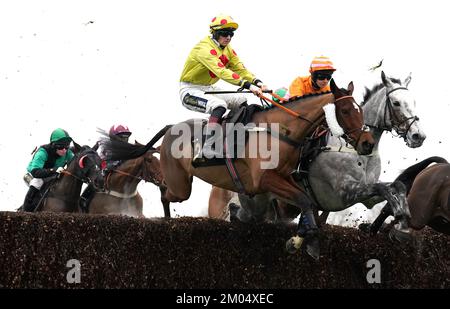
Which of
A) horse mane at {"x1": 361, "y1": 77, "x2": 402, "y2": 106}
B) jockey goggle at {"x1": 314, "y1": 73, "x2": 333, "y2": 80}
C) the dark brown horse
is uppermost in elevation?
jockey goggle at {"x1": 314, "y1": 73, "x2": 333, "y2": 80}

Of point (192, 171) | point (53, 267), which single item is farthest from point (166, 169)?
point (53, 267)

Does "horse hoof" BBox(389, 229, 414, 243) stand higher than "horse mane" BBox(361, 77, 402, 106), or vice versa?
"horse mane" BBox(361, 77, 402, 106)

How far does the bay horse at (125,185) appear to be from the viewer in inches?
484

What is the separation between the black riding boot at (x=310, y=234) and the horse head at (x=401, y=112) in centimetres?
132

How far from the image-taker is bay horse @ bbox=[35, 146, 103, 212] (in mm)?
11855

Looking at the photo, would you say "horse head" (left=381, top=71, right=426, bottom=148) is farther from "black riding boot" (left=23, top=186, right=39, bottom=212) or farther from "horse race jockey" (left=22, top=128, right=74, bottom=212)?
"black riding boot" (left=23, top=186, right=39, bottom=212)

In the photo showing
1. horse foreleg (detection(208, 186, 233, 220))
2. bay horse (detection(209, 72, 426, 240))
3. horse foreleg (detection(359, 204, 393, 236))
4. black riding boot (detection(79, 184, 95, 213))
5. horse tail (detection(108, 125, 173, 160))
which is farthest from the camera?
black riding boot (detection(79, 184, 95, 213))

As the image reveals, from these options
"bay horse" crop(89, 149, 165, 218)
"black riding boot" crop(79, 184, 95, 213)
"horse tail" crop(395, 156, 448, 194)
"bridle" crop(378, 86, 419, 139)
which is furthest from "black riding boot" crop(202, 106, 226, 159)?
"black riding boot" crop(79, 184, 95, 213)

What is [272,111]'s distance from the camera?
8.83 m

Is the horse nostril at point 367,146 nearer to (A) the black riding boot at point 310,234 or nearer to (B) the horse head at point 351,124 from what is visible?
(B) the horse head at point 351,124

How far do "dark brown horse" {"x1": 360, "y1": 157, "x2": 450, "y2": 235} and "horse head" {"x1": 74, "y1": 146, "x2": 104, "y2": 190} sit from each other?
410cm

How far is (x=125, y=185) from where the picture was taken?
12.4m

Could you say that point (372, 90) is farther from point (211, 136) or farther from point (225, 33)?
point (211, 136)

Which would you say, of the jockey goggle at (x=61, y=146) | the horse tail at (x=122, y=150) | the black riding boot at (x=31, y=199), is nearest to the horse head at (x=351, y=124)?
the horse tail at (x=122, y=150)
